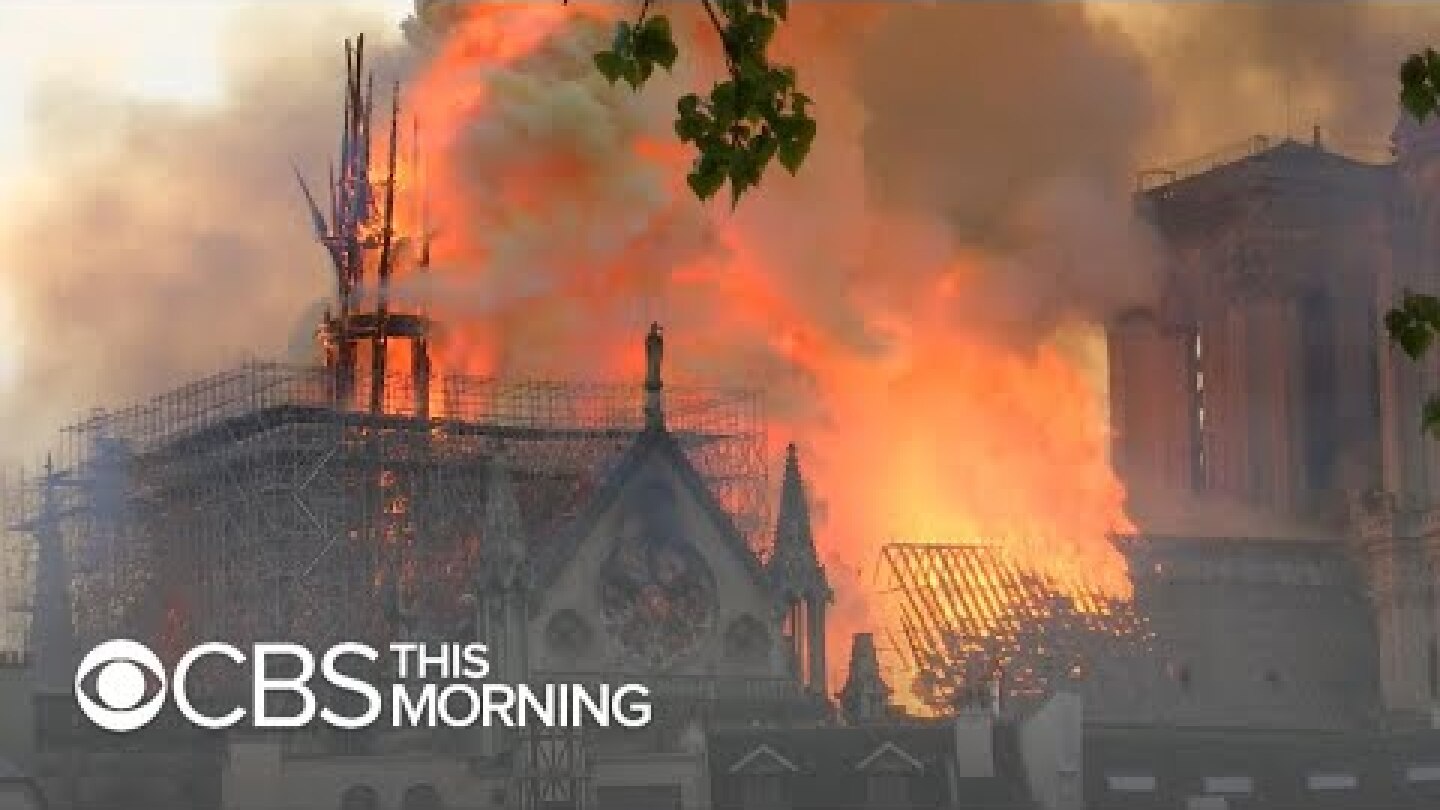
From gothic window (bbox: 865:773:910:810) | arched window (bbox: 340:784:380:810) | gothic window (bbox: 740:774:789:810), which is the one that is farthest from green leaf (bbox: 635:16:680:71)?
arched window (bbox: 340:784:380:810)

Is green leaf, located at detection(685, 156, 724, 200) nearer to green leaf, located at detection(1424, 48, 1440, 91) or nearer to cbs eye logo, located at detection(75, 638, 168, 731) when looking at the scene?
green leaf, located at detection(1424, 48, 1440, 91)

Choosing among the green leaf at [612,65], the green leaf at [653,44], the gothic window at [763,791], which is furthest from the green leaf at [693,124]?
the gothic window at [763,791]

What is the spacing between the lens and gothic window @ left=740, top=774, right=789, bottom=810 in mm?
135750

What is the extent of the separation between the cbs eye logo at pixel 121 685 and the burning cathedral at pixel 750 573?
2.34ft

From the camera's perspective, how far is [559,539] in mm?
145375

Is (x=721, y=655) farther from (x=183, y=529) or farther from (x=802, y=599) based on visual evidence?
(x=183, y=529)

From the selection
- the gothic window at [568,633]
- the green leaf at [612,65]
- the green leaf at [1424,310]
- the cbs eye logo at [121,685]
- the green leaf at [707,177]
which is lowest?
the green leaf at [1424,310]

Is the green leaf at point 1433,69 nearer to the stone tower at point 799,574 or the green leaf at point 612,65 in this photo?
the green leaf at point 612,65

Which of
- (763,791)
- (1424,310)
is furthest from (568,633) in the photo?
(1424,310)

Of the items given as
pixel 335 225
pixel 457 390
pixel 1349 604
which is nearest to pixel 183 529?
pixel 457 390

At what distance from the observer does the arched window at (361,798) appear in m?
136

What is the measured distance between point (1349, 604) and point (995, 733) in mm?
49252

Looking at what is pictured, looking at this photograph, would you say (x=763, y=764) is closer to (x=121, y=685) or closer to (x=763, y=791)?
(x=763, y=791)

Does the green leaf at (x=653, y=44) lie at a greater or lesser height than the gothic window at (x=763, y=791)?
greater
